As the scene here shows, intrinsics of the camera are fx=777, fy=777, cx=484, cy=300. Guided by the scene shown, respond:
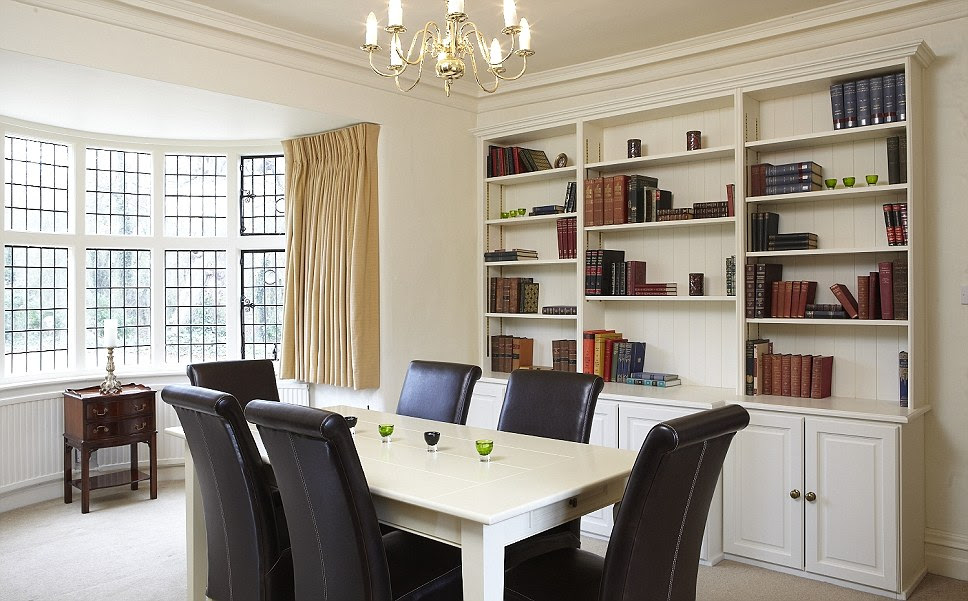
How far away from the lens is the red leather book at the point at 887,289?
367cm

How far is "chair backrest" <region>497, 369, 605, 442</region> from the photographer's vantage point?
10.5 feet

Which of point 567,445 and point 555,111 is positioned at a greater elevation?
point 555,111

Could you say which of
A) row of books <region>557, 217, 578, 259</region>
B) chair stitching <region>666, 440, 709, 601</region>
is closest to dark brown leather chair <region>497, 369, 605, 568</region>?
chair stitching <region>666, 440, 709, 601</region>

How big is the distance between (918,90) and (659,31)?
4.41 feet

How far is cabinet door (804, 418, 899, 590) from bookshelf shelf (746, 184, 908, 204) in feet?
3.66

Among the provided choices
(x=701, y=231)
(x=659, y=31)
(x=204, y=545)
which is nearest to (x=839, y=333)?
(x=701, y=231)

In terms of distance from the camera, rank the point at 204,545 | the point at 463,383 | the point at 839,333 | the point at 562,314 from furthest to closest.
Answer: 1. the point at 562,314
2. the point at 839,333
3. the point at 463,383
4. the point at 204,545

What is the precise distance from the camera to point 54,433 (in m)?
5.07

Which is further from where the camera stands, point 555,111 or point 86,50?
point 555,111

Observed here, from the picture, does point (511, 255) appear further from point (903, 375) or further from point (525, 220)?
point (903, 375)

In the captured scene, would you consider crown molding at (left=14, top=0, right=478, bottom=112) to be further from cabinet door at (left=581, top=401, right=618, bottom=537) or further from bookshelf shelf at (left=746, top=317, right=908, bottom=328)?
bookshelf shelf at (left=746, top=317, right=908, bottom=328)

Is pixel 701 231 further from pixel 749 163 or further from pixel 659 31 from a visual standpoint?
pixel 659 31

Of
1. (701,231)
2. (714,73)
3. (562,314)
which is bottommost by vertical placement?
(562,314)

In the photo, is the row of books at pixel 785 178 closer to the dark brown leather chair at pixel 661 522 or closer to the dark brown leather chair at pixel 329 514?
the dark brown leather chair at pixel 661 522
